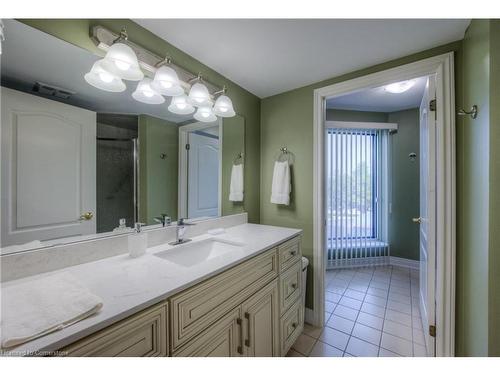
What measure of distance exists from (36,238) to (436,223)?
2171 mm

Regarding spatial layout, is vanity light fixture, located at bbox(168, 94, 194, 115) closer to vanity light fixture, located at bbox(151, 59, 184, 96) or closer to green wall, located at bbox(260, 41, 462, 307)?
vanity light fixture, located at bbox(151, 59, 184, 96)

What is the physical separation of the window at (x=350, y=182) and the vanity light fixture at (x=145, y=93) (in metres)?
2.32

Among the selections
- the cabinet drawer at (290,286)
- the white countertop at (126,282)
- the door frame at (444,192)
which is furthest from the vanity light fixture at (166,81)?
the door frame at (444,192)

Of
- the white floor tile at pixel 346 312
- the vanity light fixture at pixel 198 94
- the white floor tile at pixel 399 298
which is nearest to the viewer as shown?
the vanity light fixture at pixel 198 94

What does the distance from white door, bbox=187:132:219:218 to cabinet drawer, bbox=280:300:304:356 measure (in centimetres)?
90

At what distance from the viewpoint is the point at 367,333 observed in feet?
5.34

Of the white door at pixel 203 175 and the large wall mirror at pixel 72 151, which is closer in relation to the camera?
the large wall mirror at pixel 72 151

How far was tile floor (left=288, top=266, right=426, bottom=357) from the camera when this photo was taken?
1.47 meters

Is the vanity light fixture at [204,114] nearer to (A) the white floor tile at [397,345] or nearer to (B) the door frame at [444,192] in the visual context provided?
(B) the door frame at [444,192]

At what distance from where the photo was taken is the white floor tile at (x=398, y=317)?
1.77 metres

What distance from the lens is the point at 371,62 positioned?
4.85 ft

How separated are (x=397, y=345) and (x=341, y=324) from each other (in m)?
0.39
